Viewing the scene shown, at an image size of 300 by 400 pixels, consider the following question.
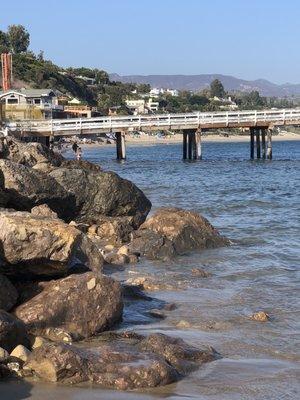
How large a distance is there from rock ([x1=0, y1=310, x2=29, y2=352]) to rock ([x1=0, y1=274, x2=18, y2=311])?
0.85 meters

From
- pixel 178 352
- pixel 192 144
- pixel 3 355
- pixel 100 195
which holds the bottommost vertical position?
pixel 192 144

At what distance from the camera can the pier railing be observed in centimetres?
4784

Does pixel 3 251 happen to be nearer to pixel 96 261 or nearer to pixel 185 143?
pixel 96 261

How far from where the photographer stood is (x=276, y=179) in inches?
1486

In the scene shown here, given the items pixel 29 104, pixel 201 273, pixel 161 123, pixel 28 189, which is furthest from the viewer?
pixel 29 104

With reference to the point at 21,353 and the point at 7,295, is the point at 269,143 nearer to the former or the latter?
the point at 7,295

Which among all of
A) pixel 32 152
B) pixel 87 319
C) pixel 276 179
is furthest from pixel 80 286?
pixel 276 179

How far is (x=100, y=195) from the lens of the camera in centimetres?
1620

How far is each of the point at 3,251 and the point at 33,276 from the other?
0.67 m

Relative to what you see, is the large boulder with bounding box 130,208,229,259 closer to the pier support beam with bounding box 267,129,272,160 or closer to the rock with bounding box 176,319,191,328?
the rock with bounding box 176,319,191,328

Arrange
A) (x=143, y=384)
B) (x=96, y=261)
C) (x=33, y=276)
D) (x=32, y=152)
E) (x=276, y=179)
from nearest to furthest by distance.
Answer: (x=143, y=384) < (x=33, y=276) < (x=96, y=261) < (x=32, y=152) < (x=276, y=179)

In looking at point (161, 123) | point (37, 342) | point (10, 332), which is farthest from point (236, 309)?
point (161, 123)

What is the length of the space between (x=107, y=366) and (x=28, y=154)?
12.8 meters

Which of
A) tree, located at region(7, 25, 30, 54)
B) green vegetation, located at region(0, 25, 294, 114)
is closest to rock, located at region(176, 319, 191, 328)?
green vegetation, located at region(0, 25, 294, 114)
